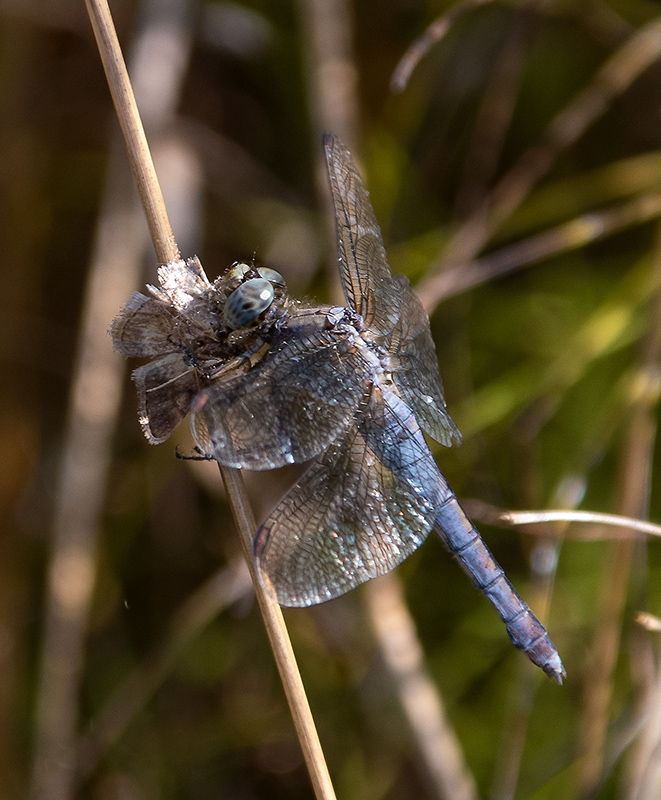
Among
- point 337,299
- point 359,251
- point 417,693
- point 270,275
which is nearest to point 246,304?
point 270,275

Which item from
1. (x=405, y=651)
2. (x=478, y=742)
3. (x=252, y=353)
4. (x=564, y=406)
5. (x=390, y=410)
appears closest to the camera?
(x=252, y=353)

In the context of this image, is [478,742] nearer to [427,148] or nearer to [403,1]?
[427,148]

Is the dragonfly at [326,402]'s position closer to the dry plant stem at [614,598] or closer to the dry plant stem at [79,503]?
the dry plant stem at [614,598]

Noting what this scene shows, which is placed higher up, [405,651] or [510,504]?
[510,504]

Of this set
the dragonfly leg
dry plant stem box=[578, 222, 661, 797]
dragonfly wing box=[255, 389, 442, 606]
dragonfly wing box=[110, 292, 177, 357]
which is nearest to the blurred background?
dry plant stem box=[578, 222, 661, 797]

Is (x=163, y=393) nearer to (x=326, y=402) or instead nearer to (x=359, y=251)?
(x=326, y=402)

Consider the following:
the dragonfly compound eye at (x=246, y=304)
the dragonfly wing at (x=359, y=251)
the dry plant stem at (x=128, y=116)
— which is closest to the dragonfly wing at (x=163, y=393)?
the dragonfly compound eye at (x=246, y=304)

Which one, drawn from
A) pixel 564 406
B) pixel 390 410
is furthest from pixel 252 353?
pixel 564 406
